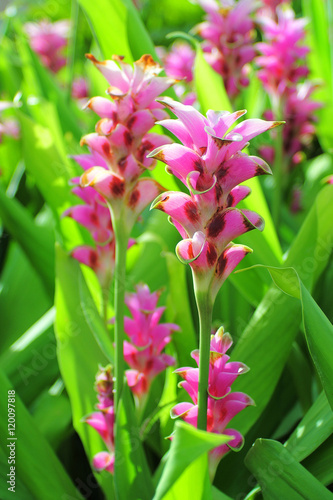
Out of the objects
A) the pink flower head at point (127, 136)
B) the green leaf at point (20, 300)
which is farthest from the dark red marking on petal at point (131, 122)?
the green leaf at point (20, 300)

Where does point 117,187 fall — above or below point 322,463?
above

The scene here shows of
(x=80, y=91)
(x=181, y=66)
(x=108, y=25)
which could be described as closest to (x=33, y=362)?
(x=108, y=25)

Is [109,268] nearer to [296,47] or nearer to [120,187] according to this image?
[120,187]

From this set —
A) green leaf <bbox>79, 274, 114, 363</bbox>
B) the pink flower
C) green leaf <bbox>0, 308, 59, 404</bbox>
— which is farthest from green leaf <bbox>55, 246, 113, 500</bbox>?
the pink flower

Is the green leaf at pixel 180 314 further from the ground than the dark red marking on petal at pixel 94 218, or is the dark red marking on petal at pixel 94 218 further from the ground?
the dark red marking on petal at pixel 94 218

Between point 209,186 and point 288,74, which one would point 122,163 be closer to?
point 209,186

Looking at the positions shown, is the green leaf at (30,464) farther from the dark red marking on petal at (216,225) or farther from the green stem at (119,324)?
the dark red marking on petal at (216,225)

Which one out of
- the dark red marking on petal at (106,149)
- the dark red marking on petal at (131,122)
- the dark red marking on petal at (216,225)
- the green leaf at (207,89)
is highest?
the dark red marking on petal at (131,122)
